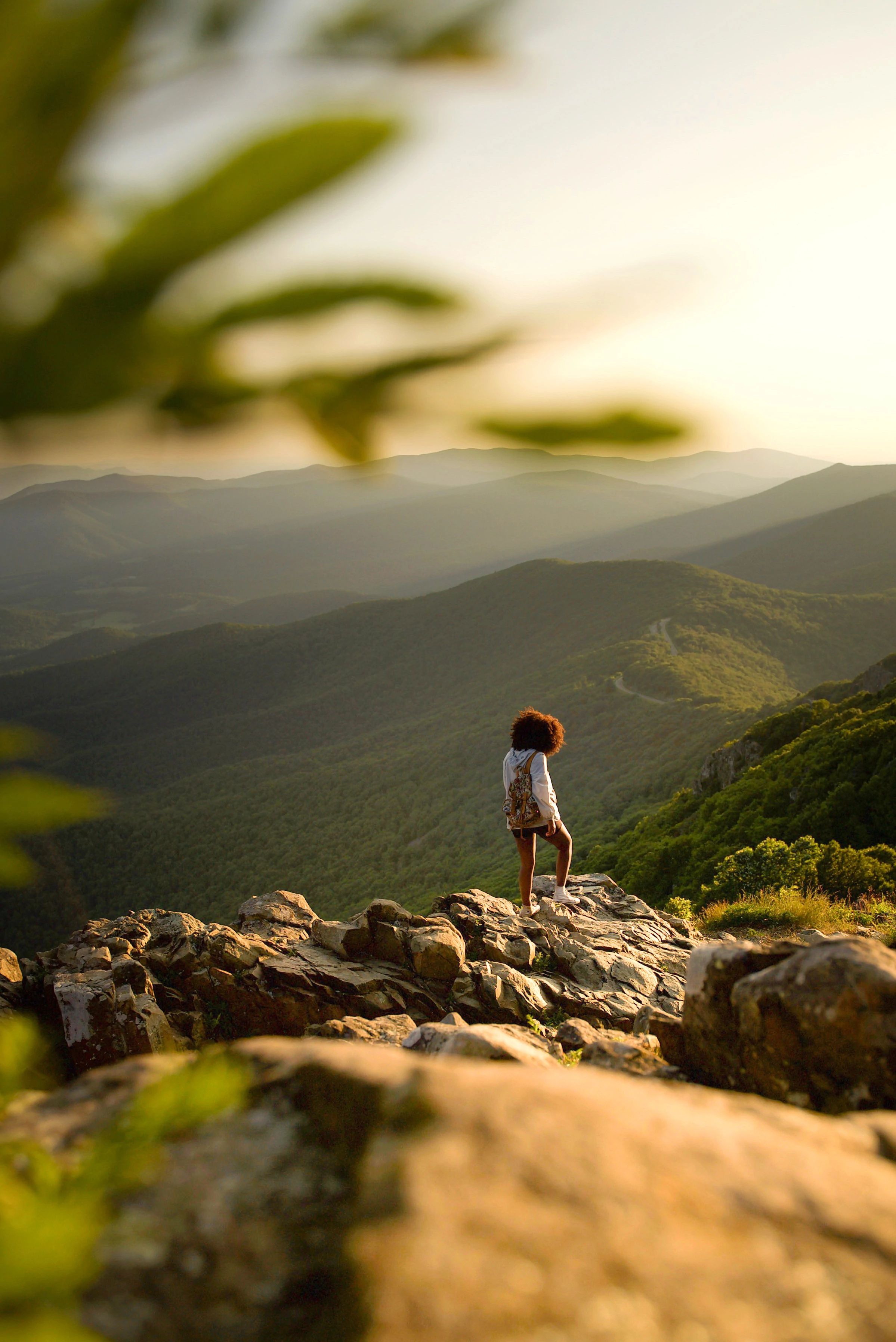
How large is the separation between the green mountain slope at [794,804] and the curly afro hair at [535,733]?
497 centimetres

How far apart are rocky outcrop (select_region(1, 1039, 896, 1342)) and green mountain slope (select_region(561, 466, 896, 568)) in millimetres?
135476

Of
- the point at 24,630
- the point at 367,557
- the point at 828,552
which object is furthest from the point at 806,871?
the point at 24,630

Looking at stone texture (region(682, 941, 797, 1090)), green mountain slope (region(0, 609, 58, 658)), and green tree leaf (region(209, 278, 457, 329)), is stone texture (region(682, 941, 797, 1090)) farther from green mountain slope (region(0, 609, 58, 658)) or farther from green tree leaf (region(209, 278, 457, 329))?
green mountain slope (region(0, 609, 58, 658))

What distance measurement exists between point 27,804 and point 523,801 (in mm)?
6181

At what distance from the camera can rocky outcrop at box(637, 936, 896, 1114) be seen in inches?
96.3

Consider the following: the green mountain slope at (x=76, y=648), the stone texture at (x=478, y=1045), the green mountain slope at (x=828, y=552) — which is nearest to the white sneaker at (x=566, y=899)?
the stone texture at (x=478, y=1045)

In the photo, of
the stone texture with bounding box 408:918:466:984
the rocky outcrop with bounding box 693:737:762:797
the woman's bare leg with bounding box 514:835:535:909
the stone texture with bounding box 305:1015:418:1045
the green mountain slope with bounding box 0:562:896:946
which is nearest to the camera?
the stone texture with bounding box 305:1015:418:1045

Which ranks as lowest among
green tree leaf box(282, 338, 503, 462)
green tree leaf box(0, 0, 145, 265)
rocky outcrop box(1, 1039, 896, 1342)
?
rocky outcrop box(1, 1039, 896, 1342)

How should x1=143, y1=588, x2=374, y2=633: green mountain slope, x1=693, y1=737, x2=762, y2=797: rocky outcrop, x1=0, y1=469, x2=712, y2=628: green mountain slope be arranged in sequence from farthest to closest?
x1=0, y1=469, x2=712, y2=628: green mountain slope → x1=143, y1=588, x2=374, y2=633: green mountain slope → x1=693, y1=737, x2=762, y2=797: rocky outcrop

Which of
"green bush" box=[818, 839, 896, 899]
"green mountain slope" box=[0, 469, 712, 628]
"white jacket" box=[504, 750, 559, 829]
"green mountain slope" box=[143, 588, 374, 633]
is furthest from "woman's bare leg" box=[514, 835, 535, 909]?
"green mountain slope" box=[0, 469, 712, 628]

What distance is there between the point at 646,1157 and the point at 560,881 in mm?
7190

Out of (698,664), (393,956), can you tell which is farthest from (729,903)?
(698,664)

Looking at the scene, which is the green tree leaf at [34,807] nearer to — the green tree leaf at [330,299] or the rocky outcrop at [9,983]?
the green tree leaf at [330,299]

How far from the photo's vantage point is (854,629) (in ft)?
175
